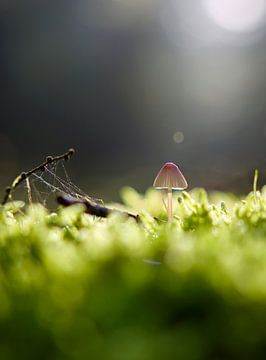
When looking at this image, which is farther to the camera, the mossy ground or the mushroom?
the mushroom

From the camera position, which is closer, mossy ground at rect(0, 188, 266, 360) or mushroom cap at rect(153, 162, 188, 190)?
mossy ground at rect(0, 188, 266, 360)

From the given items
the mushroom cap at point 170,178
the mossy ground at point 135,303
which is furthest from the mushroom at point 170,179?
the mossy ground at point 135,303

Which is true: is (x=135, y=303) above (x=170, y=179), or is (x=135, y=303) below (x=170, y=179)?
below

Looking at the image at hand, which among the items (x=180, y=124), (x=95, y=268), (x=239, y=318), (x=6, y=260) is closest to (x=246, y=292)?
(x=239, y=318)

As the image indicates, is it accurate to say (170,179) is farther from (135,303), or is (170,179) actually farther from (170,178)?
(135,303)

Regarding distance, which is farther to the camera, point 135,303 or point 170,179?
point 170,179

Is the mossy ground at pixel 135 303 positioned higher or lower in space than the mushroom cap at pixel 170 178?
lower

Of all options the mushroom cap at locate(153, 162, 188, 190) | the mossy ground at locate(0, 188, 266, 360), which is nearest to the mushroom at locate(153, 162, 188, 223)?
the mushroom cap at locate(153, 162, 188, 190)

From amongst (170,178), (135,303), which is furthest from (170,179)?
(135,303)

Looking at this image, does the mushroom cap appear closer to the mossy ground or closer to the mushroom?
the mushroom

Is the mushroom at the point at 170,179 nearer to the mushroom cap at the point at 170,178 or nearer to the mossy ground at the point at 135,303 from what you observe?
the mushroom cap at the point at 170,178

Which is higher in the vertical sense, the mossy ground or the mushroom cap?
the mushroom cap

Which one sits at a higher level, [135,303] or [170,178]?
[170,178]
